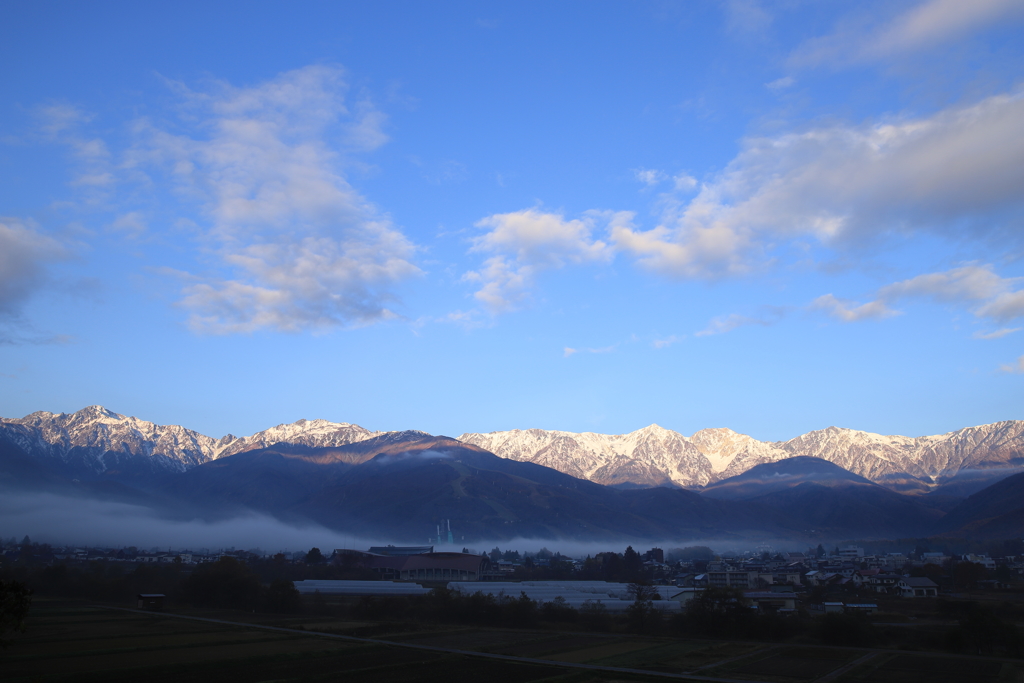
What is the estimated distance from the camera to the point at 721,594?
79.6m

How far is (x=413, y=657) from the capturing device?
185 ft

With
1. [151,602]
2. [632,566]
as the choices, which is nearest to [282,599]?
[151,602]

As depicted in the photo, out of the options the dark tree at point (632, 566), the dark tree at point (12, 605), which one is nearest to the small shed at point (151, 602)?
the dark tree at point (12, 605)

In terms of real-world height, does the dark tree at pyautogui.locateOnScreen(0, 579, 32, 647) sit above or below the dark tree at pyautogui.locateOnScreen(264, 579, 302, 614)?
above

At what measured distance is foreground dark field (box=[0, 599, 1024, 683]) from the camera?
47.8 metres

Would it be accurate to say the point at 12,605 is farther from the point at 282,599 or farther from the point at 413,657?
the point at 282,599

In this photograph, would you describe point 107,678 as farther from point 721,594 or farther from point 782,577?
point 782,577

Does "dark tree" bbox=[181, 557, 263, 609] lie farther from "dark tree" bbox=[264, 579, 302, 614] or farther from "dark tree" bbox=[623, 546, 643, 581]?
"dark tree" bbox=[623, 546, 643, 581]

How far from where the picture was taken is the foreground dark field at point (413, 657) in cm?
4784

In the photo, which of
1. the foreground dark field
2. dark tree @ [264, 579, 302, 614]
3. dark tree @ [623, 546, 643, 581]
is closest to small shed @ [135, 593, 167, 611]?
dark tree @ [264, 579, 302, 614]

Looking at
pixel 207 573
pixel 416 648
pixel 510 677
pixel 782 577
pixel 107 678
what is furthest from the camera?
pixel 782 577

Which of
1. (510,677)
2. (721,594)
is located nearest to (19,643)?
(510,677)

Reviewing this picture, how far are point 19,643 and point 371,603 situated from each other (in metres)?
44.3

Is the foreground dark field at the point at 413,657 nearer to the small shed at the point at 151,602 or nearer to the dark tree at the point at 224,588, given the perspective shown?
the small shed at the point at 151,602
